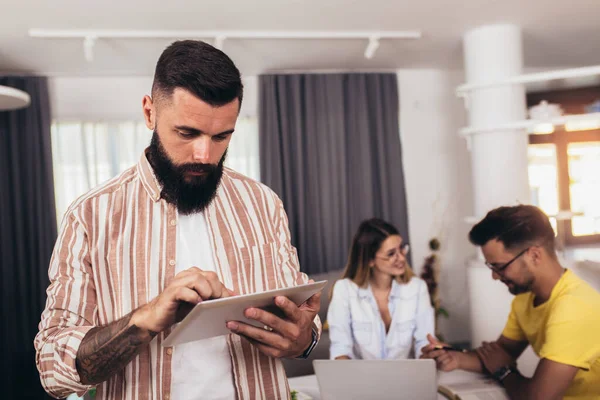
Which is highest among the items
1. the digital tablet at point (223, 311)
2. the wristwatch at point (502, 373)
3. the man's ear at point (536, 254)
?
the digital tablet at point (223, 311)

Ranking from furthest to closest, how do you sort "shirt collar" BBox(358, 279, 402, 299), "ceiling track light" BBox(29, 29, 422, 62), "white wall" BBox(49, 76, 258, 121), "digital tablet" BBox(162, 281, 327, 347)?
"white wall" BBox(49, 76, 258, 121)
"ceiling track light" BBox(29, 29, 422, 62)
"shirt collar" BBox(358, 279, 402, 299)
"digital tablet" BBox(162, 281, 327, 347)

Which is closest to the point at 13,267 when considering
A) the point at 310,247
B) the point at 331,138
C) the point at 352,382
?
the point at 310,247

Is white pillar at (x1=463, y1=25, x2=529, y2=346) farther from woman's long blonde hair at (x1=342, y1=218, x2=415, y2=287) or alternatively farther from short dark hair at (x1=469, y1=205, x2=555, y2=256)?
short dark hair at (x1=469, y1=205, x2=555, y2=256)

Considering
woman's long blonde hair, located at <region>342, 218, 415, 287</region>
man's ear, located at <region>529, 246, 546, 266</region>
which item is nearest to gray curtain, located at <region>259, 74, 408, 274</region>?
woman's long blonde hair, located at <region>342, 218, 415, 287</region>

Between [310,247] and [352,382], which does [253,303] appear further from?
[310,247]

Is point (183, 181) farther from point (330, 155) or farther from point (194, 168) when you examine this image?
point (330, 155)

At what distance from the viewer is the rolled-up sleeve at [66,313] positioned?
98 cm

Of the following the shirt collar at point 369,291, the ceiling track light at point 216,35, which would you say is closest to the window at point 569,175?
the ceiling track light at point 216,35

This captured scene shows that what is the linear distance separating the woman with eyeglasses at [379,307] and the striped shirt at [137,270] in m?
1.54

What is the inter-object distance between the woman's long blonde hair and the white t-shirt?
5.91 feet

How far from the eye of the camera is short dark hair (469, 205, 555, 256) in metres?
2.10

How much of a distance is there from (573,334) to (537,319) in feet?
1.19

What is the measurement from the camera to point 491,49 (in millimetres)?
3555

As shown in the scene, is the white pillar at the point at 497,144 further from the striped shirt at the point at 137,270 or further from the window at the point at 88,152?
the striped shirt at the point at 137,270
